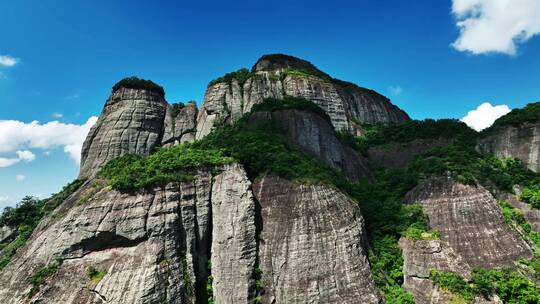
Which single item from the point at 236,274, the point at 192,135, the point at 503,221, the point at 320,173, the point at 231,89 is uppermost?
the point at 231,89

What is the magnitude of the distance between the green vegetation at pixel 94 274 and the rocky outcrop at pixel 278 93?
29.0 meters

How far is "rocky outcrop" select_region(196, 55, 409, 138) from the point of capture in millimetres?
53438

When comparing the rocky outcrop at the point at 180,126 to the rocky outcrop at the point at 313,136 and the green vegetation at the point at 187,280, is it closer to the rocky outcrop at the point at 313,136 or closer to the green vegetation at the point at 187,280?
the rocky outcrop at the point at 313,136

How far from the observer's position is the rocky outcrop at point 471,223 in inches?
1086

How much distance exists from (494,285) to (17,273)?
113 feet

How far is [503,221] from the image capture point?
2986 cm

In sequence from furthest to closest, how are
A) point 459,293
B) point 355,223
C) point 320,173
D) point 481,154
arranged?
point 481,154
point 320,173
point 355,223
point 459,293

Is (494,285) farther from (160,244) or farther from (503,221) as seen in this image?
(160,244)

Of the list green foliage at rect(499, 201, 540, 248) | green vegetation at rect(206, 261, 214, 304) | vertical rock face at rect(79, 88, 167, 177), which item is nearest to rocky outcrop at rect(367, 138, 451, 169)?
green foliage at rect(499, 201, 540, 248)

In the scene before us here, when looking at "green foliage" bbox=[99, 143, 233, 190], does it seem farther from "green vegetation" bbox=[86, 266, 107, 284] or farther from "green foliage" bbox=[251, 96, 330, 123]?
"green foliage" bbox=[251, 96, 330, 123]

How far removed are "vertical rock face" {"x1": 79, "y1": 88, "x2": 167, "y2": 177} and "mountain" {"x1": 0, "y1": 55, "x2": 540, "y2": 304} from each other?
16.4 ft

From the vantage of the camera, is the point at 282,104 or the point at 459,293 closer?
the point at 459,293

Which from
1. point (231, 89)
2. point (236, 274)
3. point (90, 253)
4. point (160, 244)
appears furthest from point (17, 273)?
point (231, 89)

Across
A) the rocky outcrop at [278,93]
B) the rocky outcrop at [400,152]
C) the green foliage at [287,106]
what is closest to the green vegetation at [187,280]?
the green foliage at [287,106]
